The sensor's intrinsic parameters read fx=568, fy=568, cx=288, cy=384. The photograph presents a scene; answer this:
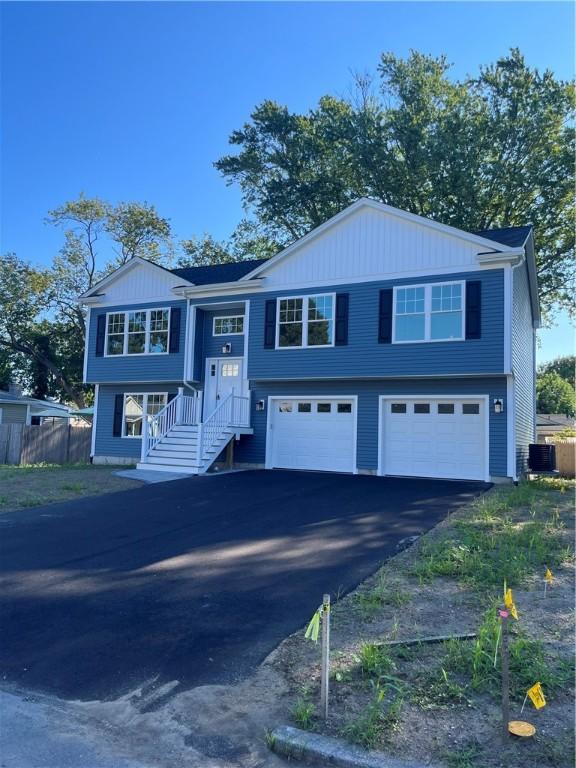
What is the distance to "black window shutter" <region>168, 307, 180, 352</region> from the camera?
18328 mm

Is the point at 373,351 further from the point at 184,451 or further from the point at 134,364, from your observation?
the point at 134,364

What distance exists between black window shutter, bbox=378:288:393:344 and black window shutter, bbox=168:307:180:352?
6815 mm

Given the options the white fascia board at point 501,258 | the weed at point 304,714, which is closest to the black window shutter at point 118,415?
the white fascia board at point 501,258

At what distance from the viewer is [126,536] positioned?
806 cm

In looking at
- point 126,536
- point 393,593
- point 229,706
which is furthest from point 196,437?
point 229,706

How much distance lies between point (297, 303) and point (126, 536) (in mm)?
9862

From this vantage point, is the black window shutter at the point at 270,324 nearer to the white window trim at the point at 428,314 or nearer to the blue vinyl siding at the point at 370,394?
the blue vinyl siding at the point at 370,394

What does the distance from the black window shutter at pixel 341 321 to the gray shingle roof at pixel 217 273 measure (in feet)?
13.3

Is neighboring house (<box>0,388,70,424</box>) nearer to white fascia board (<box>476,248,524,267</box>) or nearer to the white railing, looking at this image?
the white railing

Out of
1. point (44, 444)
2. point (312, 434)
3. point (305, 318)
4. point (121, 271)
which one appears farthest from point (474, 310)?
point (44, 444)

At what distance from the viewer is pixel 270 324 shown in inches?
658

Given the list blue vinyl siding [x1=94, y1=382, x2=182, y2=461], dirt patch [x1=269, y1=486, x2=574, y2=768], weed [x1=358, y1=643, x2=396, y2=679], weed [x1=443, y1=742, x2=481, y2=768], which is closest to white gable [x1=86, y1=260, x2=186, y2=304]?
blue vinyl siding [x1=94, y1=382, x2=182, y2=461]

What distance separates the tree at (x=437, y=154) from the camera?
24594mm

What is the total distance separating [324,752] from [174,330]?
1631cm
